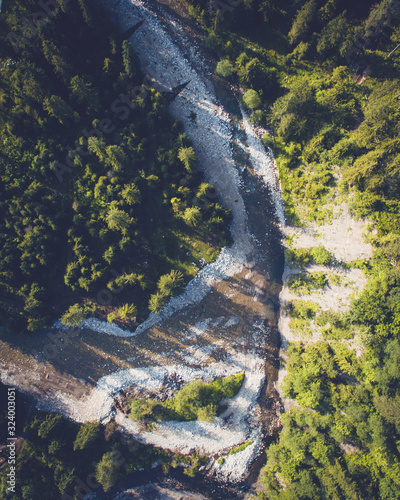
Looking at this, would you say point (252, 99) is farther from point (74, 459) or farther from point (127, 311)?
point (74, 459)

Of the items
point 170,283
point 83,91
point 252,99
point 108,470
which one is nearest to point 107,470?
point 108,470

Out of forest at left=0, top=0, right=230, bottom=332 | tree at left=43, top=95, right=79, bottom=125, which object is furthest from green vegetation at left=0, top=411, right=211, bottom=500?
tree at left=43, top=95, right=79, bottom=125

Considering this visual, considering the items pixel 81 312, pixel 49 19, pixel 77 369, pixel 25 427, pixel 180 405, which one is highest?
pixel 49 19

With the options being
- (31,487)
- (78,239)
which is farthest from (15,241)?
(31,487)

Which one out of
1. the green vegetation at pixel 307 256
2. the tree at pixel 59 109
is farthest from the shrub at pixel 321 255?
the tree at pixel 59 109

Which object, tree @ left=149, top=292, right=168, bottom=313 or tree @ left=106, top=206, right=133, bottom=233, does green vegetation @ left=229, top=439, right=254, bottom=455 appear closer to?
tree @ left=149, top=292, right=168, bottom=313

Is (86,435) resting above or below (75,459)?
above

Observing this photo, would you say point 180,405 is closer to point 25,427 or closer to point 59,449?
point 59,449

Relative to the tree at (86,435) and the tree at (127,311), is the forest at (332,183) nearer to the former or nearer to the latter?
the tree at (127,311)
